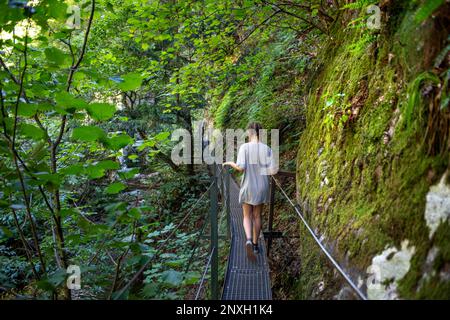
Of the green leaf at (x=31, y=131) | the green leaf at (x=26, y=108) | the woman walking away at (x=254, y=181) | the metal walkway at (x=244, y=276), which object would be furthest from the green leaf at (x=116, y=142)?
the woman walking away at (x=254, y=181)

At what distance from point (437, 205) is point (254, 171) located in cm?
294

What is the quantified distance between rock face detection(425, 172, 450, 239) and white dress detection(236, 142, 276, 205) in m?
2.82

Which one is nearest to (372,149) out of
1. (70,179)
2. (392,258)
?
(392,258)

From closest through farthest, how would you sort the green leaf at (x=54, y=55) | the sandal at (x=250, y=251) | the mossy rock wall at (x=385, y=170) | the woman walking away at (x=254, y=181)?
the mossy rock wall at (x=385, y=170)
the green leaf at (x=54, y=55)
the sandal at (x=250, y=251)
the woman walking away at (x=254, y=181)

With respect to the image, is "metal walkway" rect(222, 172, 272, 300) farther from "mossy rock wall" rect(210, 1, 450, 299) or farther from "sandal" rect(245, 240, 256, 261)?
"mossy rock wall" rect(210, 1, 450, 299)

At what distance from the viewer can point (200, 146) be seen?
512 inches

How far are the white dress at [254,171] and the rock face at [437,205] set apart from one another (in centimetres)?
282

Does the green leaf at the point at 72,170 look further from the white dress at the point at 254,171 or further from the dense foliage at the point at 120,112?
the white dress at the point at 254,171

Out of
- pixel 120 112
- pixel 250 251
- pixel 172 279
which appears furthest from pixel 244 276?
pixel 120 112

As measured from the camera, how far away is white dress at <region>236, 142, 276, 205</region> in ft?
15.4

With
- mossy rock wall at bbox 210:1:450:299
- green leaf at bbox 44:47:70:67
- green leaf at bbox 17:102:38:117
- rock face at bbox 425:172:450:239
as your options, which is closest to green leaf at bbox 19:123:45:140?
green leaf at bbox 17:102:38:117

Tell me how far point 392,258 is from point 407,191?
1.40ft

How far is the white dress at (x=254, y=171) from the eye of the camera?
185 inches
